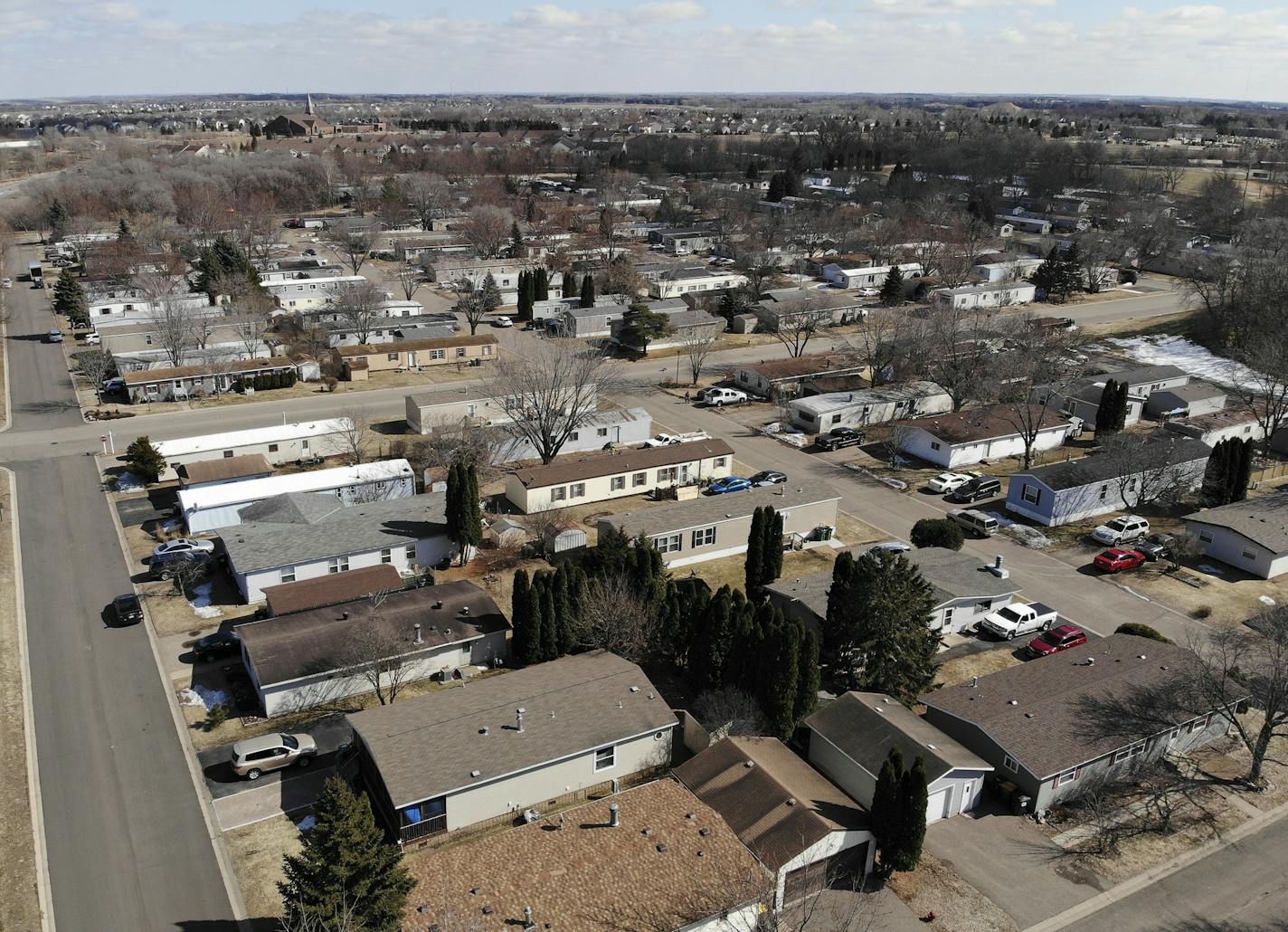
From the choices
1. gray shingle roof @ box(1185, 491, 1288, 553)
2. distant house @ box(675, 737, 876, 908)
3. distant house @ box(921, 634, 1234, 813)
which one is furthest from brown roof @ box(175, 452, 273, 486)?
gray shingle roof @ box(1185, 491, 1288, 553)

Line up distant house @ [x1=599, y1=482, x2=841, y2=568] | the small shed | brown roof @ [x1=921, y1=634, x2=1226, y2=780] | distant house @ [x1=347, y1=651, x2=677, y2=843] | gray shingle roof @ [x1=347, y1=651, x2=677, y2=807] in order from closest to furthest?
distant house @ [x1=347, y1=651, x2=677, y2=843], gray shingle roof @ [x1=347, y1=651, x2=677, y2=807], brown roof @ [x1=921, y1=634, x2=1226, y2=780], distant house @ [x1=599, y1=482, x2=841, y2=568], the small shed

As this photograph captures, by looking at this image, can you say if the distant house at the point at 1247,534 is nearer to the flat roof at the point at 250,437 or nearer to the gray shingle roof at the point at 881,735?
the gray shingle roof at the point at 881,735

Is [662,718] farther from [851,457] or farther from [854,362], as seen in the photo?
[854,362]

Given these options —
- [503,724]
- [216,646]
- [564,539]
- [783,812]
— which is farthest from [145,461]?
[783,812]

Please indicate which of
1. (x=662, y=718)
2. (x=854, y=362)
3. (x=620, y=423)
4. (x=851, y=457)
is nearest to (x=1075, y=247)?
(x=854, y=362)

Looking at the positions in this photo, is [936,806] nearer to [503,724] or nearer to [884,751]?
[884,751]

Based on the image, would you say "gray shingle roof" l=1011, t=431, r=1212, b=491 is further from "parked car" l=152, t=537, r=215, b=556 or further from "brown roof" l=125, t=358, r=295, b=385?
"brown roof" l=125, t=358, r=295, b=385
